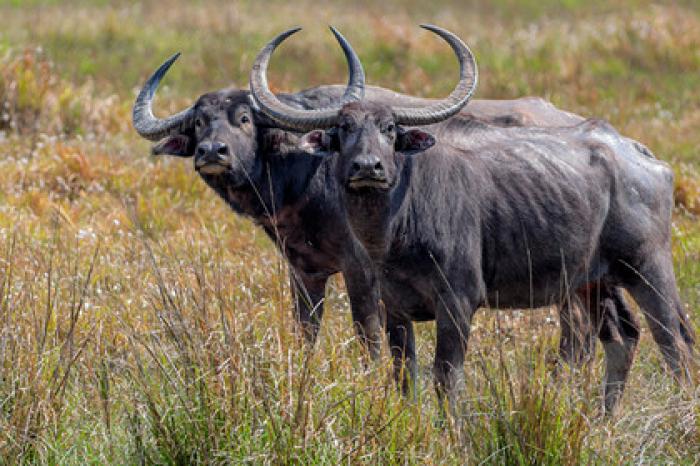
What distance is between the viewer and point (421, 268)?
645 cm

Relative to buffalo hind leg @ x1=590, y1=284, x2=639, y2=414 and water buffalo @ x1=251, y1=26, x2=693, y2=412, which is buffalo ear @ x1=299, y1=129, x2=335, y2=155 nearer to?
water buffalo @ x1=251, y1=26, x2=693, y2=412

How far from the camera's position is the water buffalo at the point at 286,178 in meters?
7.42

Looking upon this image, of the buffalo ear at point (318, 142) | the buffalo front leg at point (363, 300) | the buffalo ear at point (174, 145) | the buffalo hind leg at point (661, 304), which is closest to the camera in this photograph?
the buffalo ear at point (318, 142)

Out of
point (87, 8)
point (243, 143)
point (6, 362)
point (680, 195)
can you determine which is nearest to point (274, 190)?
point (243, 143)

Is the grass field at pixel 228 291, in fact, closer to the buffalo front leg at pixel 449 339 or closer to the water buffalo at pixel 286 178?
the buffalo front leg at pixel 449 339

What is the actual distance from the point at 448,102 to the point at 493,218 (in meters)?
0.65

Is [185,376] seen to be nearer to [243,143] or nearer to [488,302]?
[488,302]

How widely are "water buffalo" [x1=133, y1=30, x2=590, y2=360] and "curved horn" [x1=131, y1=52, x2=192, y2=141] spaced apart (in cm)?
1

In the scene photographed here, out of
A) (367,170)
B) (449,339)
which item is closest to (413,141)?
(367,170)

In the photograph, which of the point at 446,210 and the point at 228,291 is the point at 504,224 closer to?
the point at 446,210

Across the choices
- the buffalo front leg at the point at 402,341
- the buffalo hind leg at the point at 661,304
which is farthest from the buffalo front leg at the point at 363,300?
the buffalo hind leg at the point at 661,304

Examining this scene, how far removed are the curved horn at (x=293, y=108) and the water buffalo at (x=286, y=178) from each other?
0.01 m

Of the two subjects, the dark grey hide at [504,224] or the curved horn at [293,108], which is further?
the curved horn at [293,108]

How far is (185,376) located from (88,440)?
0.64 m
